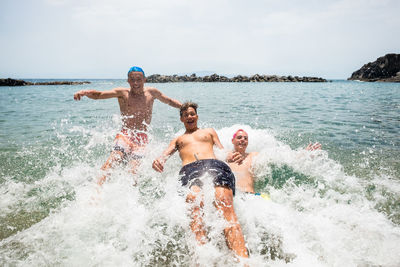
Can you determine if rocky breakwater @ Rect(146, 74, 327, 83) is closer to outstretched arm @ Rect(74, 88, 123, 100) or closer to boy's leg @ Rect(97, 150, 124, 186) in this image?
outstretched arm @ Rect(74, 88, 123, 100)

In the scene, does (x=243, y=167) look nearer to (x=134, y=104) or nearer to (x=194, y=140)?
(x=194, y=140)

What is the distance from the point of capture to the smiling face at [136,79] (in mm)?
5445

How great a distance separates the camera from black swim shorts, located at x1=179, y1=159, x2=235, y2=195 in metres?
3.48

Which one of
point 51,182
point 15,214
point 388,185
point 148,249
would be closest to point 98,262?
point 148,249

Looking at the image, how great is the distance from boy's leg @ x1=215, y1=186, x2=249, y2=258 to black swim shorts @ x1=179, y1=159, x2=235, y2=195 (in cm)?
12

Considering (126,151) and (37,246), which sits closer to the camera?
(37,246)

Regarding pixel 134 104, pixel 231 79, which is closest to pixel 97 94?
pixel 134 104

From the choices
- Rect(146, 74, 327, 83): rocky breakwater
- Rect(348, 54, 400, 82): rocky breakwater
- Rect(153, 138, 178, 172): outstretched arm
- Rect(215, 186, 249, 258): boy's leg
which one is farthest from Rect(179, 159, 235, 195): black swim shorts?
Rect(348, 54, 400, 82): rocky breakwater

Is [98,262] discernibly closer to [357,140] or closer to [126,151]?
[126,151]

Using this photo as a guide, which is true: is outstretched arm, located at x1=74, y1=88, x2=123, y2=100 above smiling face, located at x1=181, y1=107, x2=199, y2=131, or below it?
above

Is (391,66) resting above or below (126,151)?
above

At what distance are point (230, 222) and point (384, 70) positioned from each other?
107984 millimetres

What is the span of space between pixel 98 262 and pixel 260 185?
3396 mm

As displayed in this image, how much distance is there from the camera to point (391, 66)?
83.2 meters
